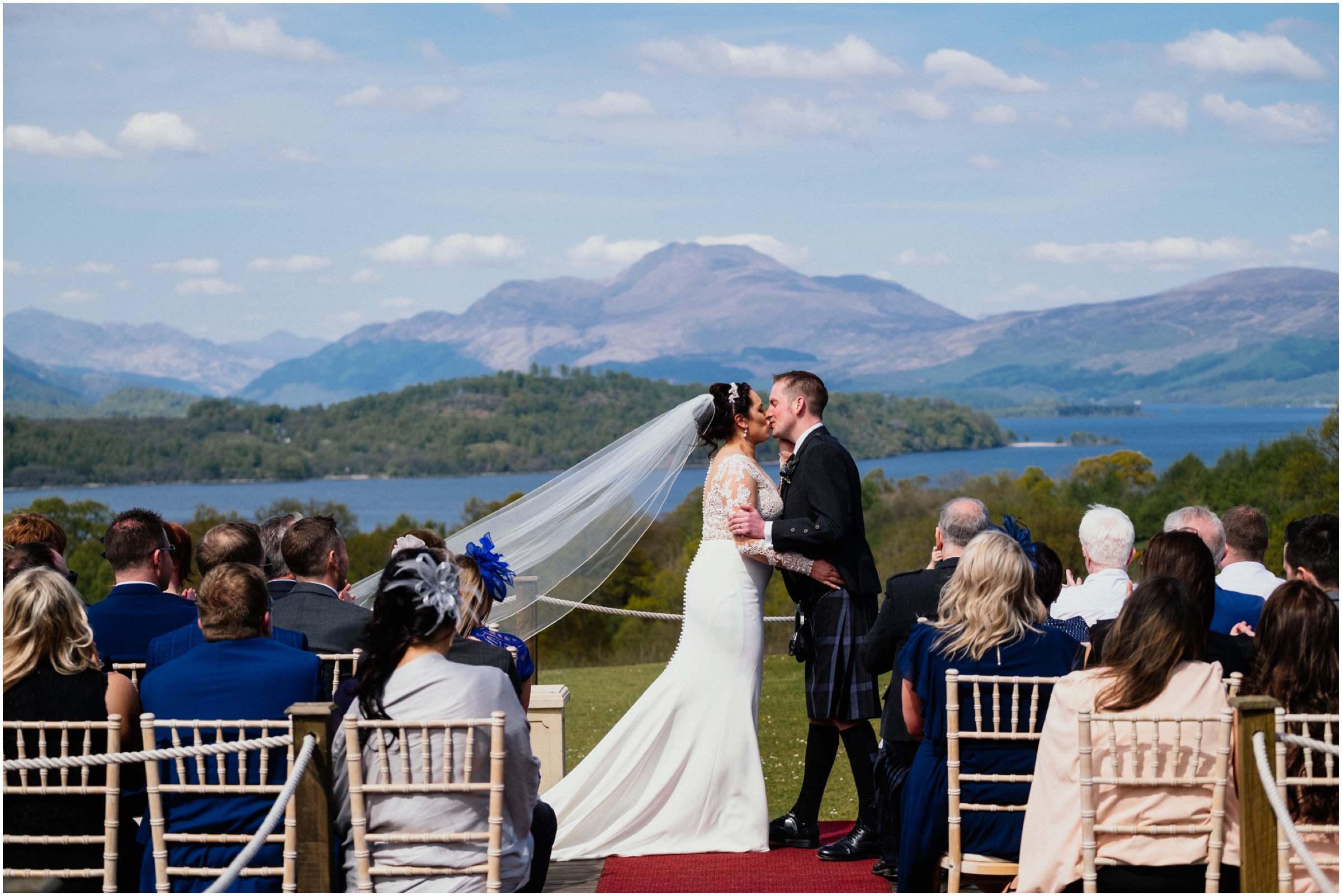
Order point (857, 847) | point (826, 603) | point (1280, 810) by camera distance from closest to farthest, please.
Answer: point (1280, 810) < point (857, 847) < point (826, 603)

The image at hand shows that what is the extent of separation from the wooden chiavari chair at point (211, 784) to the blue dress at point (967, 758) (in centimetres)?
189

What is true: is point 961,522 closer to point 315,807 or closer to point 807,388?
point 807,388

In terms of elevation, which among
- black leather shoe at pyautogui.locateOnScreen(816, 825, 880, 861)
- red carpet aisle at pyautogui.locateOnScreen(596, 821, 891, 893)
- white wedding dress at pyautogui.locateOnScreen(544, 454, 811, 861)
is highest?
white wedding dress at pyautogui.locateOnScreen(544, 454, 811, 861)

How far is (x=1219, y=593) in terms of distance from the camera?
4543 mm

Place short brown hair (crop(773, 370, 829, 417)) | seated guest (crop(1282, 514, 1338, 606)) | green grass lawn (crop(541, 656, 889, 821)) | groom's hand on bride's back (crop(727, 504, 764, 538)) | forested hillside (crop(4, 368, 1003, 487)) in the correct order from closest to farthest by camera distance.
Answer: seated guest (crop(1282, 514, 1338, 606))
groom's hand on bride's back (crop(727, 504, 764, 538))
short brown hair (crop(773, 370, 829, 417))
green grass lawn (crop(541, 656, 889, 821))
forested hillside (crop(4, 368, 1003, 487))

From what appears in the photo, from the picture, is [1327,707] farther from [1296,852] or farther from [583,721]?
[583,721]

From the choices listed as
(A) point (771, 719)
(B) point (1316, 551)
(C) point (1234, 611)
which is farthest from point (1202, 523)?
(A) point (771, 719)

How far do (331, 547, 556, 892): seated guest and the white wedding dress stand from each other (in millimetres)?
1792

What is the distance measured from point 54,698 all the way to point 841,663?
9.56ft

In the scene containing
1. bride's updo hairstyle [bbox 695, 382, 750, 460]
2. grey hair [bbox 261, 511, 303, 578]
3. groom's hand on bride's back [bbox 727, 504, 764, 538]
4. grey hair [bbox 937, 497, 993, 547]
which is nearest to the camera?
grey hair [bbox 937, 497, 993, 547]

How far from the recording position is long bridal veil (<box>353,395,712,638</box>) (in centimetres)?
572

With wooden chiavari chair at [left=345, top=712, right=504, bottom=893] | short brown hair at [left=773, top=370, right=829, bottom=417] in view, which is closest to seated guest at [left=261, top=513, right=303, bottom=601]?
wooden chiavari chair at [left=345, top=712, right=504, bottom=893]

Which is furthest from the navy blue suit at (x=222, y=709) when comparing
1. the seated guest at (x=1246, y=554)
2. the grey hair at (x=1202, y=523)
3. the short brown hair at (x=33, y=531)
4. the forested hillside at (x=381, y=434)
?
the forested hillside at (x=381, y=434)

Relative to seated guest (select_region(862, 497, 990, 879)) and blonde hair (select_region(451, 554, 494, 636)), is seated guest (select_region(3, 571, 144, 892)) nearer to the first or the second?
blonde hair (select_region(451, 554, 494, 636))
